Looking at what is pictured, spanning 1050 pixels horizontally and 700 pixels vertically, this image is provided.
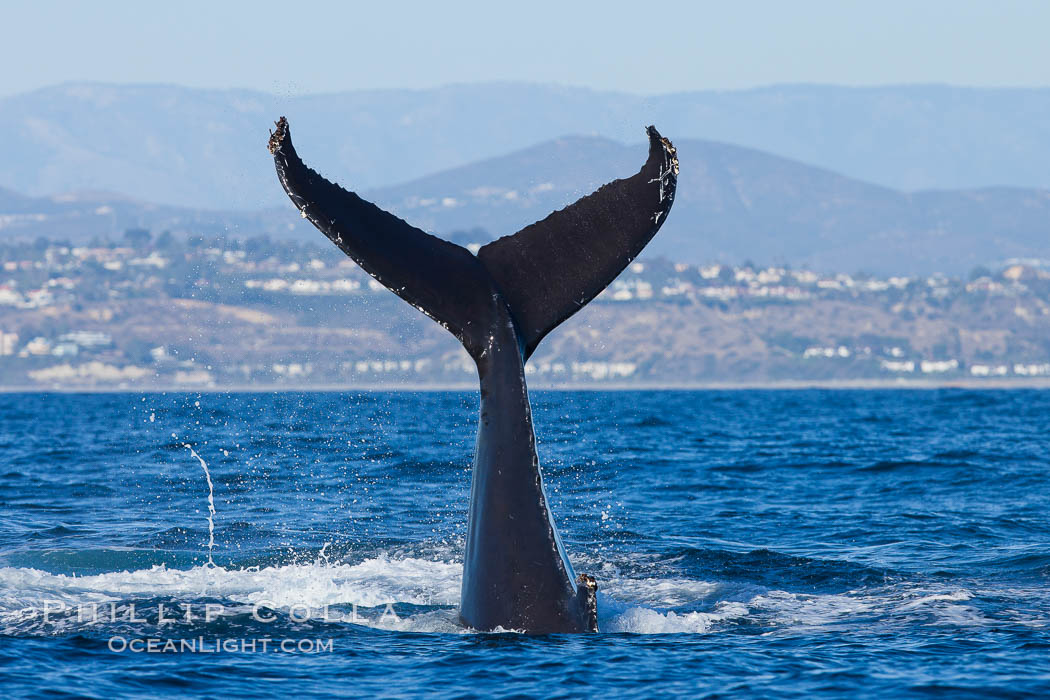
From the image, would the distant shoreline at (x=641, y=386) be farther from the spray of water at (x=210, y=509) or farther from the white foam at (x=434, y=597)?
the white foam at (x=434, y=597)

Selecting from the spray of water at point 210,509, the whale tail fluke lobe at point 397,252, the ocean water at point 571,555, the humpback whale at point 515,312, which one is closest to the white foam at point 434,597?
the ocean water at point 571,555

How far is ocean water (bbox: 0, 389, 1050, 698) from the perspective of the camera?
10.4 metres

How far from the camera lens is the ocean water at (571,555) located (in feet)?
Answer: 34.2

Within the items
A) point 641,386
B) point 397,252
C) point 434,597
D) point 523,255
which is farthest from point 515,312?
point 641,386

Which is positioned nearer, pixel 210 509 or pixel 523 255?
pixel 523 255

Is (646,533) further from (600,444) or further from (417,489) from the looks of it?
(600,444)

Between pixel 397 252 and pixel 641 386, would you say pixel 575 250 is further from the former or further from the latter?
pixel 641 386

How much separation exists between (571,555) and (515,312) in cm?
545

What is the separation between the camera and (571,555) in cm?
1614

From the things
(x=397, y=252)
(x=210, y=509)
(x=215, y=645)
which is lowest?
(x=215, y=645)

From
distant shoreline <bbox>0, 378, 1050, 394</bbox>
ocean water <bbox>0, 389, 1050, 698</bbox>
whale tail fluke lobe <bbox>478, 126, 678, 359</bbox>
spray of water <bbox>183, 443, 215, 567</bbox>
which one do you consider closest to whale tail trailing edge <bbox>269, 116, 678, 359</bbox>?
whale tail fluke lobe <bbox>478, 126, 678, 359</bbox>

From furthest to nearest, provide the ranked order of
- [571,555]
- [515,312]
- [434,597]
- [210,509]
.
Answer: [210,509] → [571,555] → [434,597] → [515,312]

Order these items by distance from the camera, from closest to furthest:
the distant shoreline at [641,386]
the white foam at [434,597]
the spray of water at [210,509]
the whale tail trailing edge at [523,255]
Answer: the whale tail trailing edge at [523,255]
the white foam at [434,597]
the spray of water at [210,509]
the distant shoreline at [641,386]

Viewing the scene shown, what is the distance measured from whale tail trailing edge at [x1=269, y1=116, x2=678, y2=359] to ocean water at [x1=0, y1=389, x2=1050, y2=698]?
247 cm
